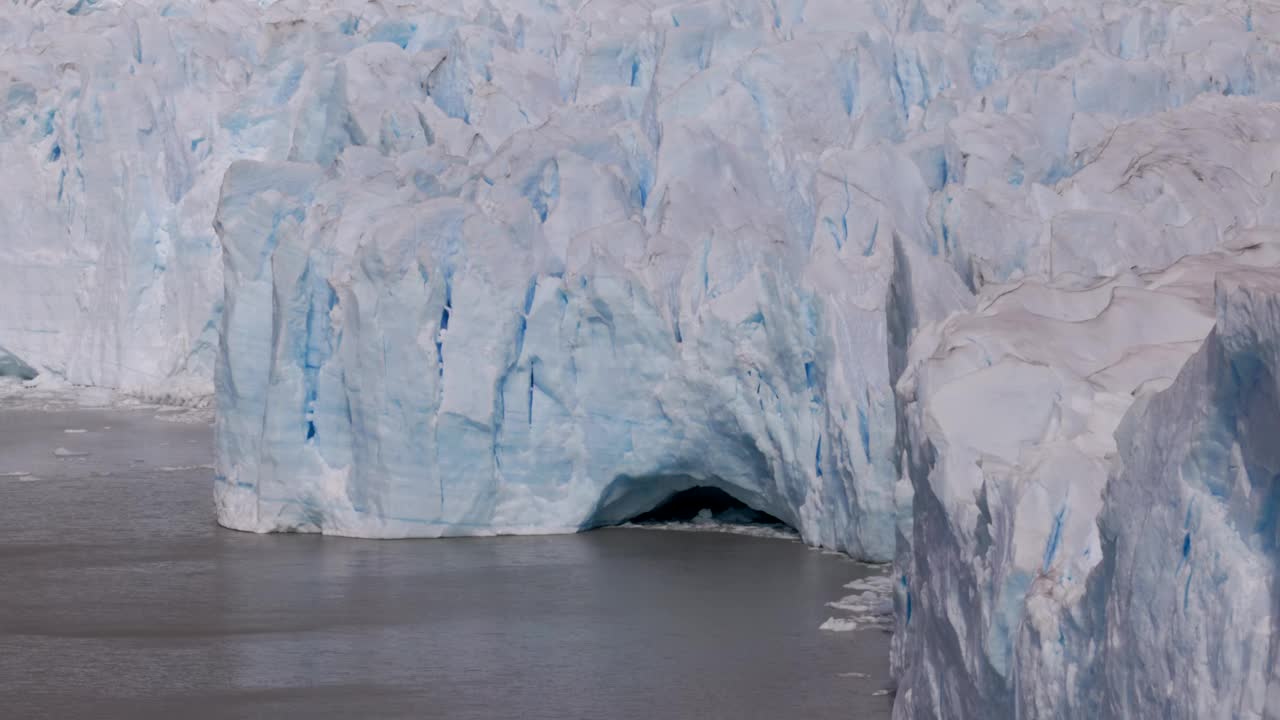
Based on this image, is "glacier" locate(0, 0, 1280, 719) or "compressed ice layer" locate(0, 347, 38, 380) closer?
"glacier" locate(0, 0, 1280, 719)

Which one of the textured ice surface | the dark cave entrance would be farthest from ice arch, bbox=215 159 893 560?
the dark cave entrance

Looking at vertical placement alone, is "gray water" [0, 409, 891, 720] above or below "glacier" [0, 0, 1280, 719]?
below

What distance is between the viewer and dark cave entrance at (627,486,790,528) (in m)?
11.9

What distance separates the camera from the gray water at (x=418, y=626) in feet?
26.7

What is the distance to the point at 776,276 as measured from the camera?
34.9ft

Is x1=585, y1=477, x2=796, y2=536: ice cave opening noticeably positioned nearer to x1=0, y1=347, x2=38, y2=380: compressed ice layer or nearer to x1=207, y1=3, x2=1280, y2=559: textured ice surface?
Result: x1=207, y1=3, x2=1280, y2=559: textured ice surface

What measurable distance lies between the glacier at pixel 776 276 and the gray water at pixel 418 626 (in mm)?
493

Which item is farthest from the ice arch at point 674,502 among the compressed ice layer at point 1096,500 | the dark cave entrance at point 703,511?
the compressed ice layer at point 1096,500

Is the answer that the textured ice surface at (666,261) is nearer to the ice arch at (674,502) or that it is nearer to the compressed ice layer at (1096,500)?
the ice arch at (674,502)

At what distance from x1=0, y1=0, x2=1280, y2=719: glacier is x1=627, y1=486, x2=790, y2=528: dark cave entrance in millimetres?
390

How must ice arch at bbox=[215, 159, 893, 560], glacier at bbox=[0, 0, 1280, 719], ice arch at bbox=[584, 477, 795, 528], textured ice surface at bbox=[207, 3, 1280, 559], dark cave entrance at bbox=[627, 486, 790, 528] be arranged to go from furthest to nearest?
dark cave entrance at bbox=[627, 486, 790, 528]
ice arch at bbox=[584, 477, 795, 528]
ice arch at bbox=[215, 159, 893, 560]
textured ice surface at bbox=[207, 3, 1280, 559]
glacier at bbox=[0, 0, 1280, 719]

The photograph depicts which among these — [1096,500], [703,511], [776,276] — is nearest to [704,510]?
[703,511]

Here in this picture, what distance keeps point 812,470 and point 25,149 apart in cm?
1292

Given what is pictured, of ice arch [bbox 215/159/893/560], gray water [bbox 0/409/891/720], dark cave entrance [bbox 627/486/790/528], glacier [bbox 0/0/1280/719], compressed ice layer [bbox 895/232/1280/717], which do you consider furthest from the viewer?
dark cave entrance [bbox 627/486/790/528]
